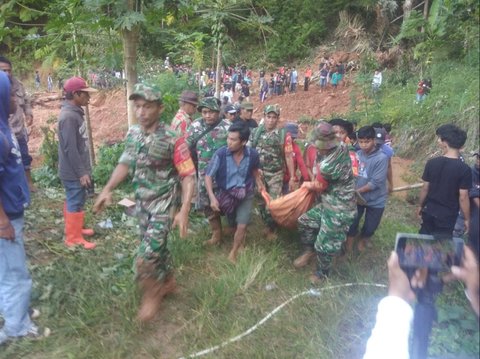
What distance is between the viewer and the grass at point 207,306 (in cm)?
310

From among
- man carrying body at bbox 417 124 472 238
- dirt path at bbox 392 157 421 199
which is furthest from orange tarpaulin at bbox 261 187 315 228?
dirt path at bbox 392 157 421 199

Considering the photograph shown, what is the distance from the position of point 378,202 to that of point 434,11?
2.34m

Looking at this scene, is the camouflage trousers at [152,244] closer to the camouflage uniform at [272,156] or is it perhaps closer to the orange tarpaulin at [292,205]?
the orange tarpaulin at [292,205]

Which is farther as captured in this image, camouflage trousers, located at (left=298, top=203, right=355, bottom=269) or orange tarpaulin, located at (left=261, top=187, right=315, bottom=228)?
orange tarpaulin, located at (left=261, top=187, right=315, bottom=228)

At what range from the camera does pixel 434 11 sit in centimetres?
284

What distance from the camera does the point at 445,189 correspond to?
156 inches

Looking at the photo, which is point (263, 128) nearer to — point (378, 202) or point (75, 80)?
point (378, 202)

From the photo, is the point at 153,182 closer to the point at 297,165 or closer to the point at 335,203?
the point at 335,203

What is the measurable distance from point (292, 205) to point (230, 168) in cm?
76

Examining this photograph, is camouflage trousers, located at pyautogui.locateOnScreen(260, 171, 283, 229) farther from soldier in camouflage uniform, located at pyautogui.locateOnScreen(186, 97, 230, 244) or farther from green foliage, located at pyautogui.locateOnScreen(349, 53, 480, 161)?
green foliage, located at pyautogui.locateOnScreen(349, 53, 480, 161)

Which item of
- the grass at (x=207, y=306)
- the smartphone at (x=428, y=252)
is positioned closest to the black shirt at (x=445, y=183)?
the grass at (x=207, y=306)

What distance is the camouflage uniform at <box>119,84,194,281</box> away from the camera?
327 cm

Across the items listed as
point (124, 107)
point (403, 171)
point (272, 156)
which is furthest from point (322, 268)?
point (124, 107)

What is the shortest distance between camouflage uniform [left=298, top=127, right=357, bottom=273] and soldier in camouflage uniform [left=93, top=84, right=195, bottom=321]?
1.39 metres
